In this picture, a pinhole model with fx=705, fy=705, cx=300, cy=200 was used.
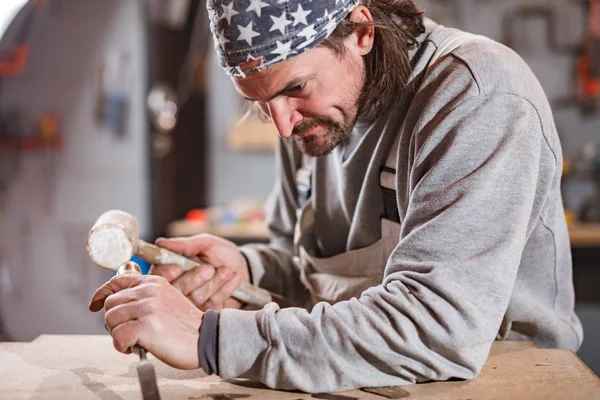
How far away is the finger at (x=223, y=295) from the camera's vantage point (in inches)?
66.1

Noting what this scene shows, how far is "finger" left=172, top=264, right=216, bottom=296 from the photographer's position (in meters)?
1.66

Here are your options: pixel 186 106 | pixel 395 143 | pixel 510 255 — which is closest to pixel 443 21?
pixel 186 106

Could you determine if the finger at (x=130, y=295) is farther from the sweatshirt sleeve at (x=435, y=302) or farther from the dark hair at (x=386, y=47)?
the dark hair at (x=386, y=47)

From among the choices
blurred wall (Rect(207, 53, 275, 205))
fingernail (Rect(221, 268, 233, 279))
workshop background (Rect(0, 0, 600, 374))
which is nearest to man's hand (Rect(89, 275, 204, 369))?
fingernail (Rect(221, 268, 233, 279))

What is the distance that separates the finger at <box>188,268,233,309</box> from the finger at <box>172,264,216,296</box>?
1 cm

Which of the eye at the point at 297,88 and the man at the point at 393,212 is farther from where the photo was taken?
the eye at the point at 297,88

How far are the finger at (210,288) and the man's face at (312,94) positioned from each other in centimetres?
36

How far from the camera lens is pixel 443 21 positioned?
4.55m

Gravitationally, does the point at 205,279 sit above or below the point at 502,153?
below

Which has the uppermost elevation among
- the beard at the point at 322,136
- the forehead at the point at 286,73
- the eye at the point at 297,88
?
the forehead at the point at 286,73

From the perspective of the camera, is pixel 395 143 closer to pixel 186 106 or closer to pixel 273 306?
pixel 273 306

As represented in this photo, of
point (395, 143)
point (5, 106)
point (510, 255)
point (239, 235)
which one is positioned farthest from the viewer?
point (5, 106)

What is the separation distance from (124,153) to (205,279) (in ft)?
12.2

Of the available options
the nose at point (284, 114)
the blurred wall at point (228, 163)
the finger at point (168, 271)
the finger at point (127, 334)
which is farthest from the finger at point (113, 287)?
the blurred wall at point (228, 163)
